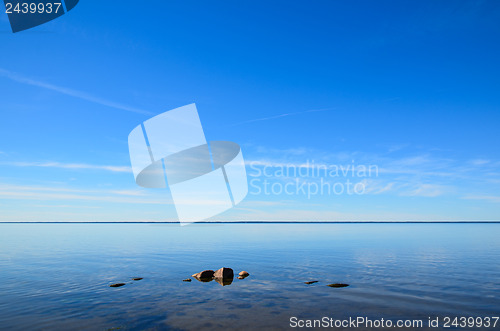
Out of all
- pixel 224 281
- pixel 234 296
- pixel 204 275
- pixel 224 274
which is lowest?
pixel 234 296

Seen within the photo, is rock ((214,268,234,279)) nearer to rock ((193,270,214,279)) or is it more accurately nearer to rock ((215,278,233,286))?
rock ((215,278,233,286))

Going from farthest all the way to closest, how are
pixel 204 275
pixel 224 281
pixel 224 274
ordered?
1. pixel 204 275
2. pixel 224 274
3. pixel 224 281

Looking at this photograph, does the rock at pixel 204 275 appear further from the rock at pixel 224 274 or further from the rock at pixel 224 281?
the rock at pixel 224 281

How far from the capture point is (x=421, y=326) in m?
18.7

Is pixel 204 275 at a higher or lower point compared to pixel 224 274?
lower

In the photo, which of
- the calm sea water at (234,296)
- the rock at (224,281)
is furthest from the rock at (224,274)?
the calm sea water at (234,296)

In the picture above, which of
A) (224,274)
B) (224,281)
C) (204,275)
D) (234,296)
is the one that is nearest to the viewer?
(234,296)

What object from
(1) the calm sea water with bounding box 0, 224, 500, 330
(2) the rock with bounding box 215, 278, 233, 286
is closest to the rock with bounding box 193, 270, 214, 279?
(2) the rock with bounding box 215, 278, 233, 286

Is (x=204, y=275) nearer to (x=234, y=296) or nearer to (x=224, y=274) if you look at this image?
(x=224, y=274)

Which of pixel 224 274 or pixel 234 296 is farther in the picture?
pixel 224 274

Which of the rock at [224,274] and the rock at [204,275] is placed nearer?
the rock at [224,274]

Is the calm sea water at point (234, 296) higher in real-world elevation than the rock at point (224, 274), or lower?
lower

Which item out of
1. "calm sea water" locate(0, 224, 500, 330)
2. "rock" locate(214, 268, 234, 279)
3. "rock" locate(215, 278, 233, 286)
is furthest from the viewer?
"rock" locate(214, 268, 234, 279)

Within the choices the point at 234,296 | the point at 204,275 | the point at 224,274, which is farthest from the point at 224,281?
the point at 234,296
